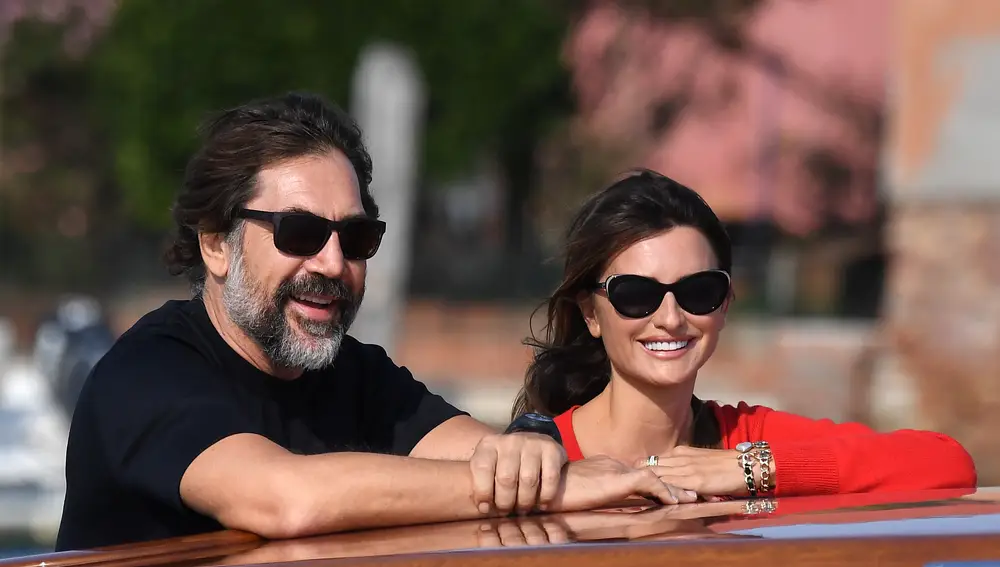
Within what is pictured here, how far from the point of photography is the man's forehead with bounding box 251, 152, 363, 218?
2809 mm

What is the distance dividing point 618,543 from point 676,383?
3.67 feet

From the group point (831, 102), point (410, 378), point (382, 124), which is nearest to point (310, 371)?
point (410, 378)

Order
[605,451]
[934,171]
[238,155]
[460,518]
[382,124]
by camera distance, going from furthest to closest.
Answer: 1. [934,171]
2. [382,124]
3. [605,451]
4. [238,155]
5. [460,518]

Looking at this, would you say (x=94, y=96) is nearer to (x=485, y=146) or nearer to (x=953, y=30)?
(x=485, y=146)

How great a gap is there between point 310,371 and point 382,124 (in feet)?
24.4

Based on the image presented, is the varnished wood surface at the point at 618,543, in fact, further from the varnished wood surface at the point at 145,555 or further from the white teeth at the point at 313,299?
the white teeth at the point at 313,299

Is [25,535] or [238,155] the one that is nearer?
[238,155]

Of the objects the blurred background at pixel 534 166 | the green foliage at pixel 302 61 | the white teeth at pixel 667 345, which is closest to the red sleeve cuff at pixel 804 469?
the white teeth at pixel 667 345

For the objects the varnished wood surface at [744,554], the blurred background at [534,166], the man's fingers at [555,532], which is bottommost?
the varnished wood surface at [744,554]

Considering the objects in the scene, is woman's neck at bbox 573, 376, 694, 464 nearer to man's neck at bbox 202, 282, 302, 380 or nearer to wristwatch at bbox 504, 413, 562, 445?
wristwatch at bbox 504, 413, 562, 445

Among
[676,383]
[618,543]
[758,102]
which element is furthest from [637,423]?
[758,102]

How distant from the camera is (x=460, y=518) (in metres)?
2.35

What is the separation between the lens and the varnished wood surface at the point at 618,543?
188 cm

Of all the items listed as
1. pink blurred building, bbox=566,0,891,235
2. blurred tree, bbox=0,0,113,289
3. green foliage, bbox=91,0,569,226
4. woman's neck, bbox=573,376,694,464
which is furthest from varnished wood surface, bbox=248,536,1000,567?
blurred tree, bbox=0,0,113,289
